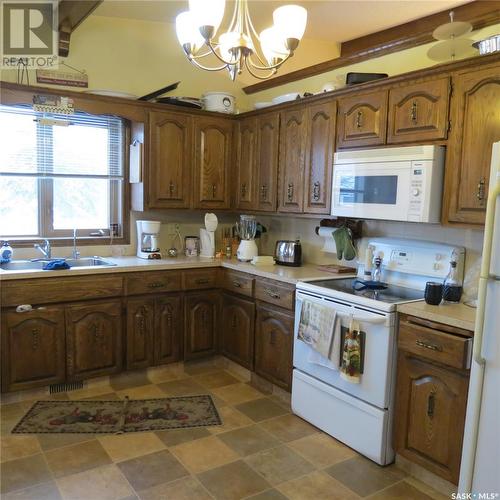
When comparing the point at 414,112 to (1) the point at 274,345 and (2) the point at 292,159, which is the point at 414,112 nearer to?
(2) the point at 292,159

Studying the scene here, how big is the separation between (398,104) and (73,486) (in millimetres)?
2633

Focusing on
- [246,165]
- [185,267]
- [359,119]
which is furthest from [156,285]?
[359,119]

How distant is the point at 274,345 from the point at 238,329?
1.50ft

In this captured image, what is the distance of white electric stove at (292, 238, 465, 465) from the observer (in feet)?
7.82

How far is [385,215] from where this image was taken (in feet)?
8.93

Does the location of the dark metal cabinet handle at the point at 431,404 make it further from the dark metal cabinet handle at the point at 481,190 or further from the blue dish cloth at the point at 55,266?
the blue dish cloth at the point at 55,266

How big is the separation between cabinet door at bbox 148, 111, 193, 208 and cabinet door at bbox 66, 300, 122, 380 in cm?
94

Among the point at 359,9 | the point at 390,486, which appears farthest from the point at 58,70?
the point at 390,486

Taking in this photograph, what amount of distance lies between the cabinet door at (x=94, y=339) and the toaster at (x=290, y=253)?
126 centimetres

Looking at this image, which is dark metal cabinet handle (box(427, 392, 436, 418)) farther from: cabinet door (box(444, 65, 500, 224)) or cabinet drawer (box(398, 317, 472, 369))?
cabinet door (box(444, 65, 500, 224))

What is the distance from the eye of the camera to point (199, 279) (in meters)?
3.63

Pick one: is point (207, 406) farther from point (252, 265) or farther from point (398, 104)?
point (398, 104)

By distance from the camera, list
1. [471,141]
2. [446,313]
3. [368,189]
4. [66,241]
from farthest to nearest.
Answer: [66,241] → [368,189] → [471,141] → [446,313]

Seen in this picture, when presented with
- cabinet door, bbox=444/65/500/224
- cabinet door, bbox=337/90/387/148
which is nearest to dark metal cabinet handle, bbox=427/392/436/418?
cabinet door, bbox=444/65/500/224
